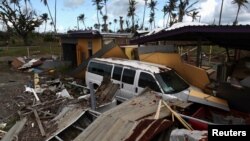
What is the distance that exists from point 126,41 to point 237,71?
11083mm

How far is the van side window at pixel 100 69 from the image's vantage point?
12301mm

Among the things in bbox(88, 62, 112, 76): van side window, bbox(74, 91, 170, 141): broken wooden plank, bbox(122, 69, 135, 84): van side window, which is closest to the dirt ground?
bbox(88, 62, 112, 76): van side window

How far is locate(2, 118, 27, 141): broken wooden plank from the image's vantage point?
8631 millimetres

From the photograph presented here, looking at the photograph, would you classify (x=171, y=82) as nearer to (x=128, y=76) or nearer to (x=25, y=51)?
(x=128, y=76)

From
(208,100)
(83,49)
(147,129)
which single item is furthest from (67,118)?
(83,49)

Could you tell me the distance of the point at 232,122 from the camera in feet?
26.8

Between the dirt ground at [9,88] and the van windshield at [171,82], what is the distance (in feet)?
19.4

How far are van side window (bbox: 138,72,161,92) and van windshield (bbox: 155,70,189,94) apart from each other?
19 cm

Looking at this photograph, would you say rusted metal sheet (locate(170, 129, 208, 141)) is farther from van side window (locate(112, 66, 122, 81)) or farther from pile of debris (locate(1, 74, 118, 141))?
van side window (locate(112, 66, 122, 81))

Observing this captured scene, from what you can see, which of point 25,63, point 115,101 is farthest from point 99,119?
point 25,63

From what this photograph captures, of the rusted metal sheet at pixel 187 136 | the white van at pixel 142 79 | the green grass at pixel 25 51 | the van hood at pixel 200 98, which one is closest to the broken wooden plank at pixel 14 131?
the white van at pixel 142 79

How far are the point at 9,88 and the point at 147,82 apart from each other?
9.61 m

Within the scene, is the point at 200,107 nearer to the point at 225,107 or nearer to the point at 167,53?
the point at 225,107

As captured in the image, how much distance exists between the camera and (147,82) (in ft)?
34.3
